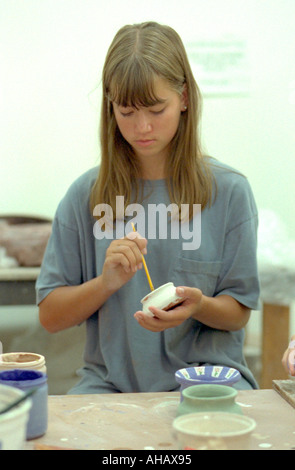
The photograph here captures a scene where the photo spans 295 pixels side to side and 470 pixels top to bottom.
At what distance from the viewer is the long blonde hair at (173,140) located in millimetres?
1453

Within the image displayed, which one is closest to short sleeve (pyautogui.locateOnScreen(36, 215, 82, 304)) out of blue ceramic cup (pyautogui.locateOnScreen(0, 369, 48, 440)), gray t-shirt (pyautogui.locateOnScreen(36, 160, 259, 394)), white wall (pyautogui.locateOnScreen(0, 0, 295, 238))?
gray t-shirt (pyautogui.locateOnScreen(36, 160, 259, 394))

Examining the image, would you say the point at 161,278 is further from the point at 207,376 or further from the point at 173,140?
the point at 207,376

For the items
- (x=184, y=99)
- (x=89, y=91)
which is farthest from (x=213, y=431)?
(x=89, y=91)

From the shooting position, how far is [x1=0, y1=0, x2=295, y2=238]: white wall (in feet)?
10.2

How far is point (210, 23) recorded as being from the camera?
10.3ft

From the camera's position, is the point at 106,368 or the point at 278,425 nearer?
the point at 278,425

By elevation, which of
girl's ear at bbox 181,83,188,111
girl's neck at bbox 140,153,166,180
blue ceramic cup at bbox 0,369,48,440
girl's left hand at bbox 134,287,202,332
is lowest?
blue ceramic cup at bbox 0,369,48,440

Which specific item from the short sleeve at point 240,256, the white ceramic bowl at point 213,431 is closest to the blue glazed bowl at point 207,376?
the white ceramic bowl at point 213,431

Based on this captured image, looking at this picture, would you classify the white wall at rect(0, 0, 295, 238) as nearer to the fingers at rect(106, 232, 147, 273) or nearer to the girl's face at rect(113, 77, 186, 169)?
the girl's face at rect(113, 77, 186, 169)

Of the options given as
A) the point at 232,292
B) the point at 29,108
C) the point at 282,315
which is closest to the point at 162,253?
the point at 232,292

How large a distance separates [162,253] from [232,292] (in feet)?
0.65

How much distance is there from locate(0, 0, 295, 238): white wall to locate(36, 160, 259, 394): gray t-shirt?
1.57 metres

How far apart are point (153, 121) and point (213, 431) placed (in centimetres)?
79
